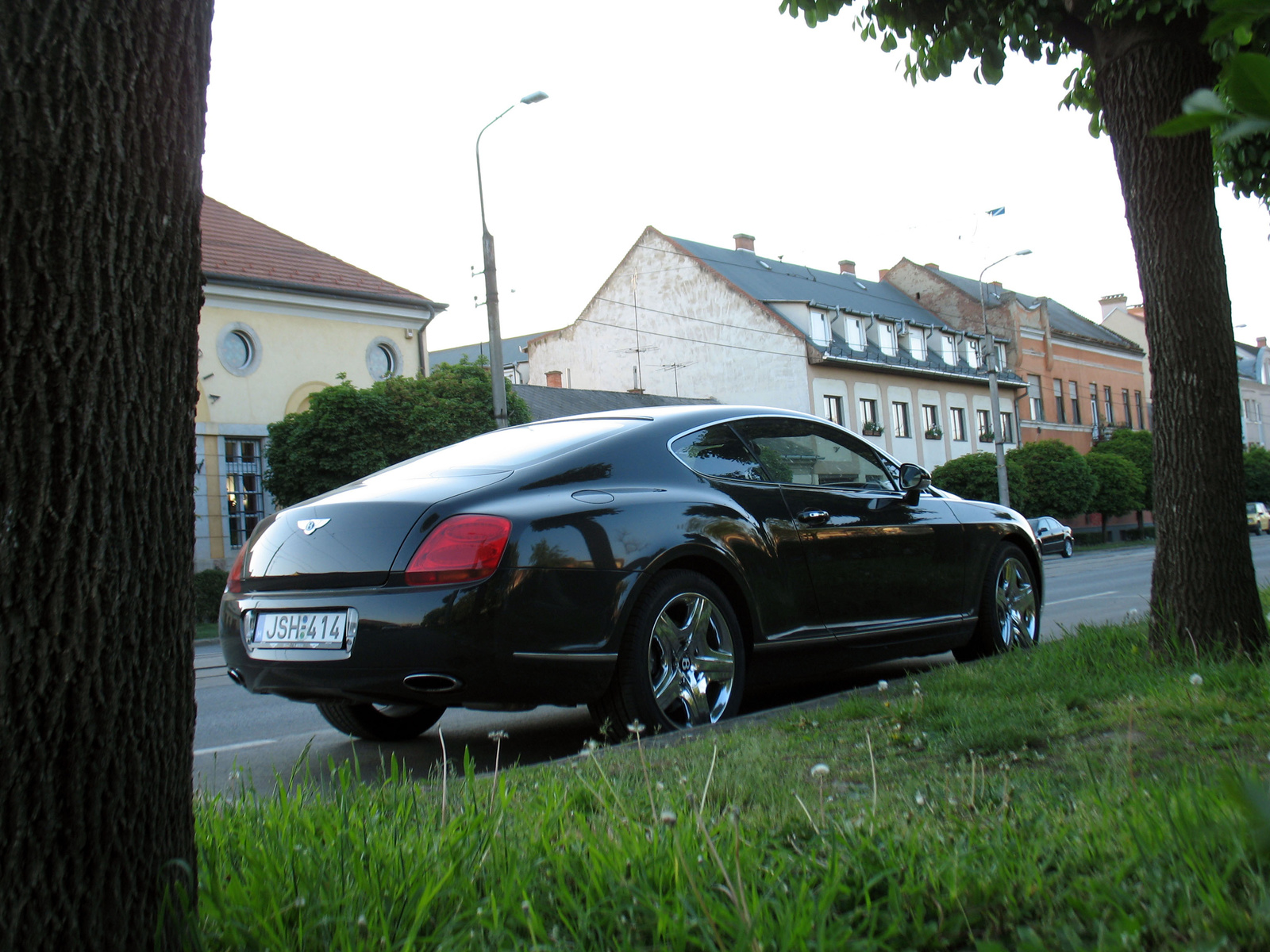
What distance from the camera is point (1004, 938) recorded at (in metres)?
1.99

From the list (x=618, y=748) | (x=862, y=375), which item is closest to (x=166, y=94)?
(x=618, y=748)

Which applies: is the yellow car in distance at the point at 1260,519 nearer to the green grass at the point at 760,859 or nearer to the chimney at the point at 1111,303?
the chimney at the point at 1111,303

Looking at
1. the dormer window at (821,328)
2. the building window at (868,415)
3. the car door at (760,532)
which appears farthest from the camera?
the building window at (868,415)

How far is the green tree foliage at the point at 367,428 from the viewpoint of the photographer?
23.1 meters

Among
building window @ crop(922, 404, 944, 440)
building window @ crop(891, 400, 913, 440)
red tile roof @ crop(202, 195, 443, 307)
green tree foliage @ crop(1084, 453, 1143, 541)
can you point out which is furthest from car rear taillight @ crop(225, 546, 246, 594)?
building window @ crop(922, 404, 944, 440)

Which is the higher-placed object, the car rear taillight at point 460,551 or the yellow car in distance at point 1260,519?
the car rear taillight at point 460,551

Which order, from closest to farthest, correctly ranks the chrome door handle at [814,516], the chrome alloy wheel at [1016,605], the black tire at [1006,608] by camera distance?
the chrome door handle at [814,516], the black tire at [1006,608], the chrome alloy wheel at [1016,605]

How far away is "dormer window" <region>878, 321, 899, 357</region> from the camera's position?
160ft

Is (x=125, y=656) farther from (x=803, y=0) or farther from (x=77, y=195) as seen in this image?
(x=803, y=0)

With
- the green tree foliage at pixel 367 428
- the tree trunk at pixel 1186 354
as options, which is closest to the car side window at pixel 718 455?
the tree trunk at pixel 1186 354

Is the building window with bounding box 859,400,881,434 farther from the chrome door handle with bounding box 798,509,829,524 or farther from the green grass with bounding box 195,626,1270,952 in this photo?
the green grass with bounding box 195,626,1270,952

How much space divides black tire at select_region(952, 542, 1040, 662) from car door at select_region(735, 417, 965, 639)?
33 centimetres

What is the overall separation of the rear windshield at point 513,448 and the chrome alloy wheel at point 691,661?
82 cm

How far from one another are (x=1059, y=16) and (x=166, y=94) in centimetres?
507
